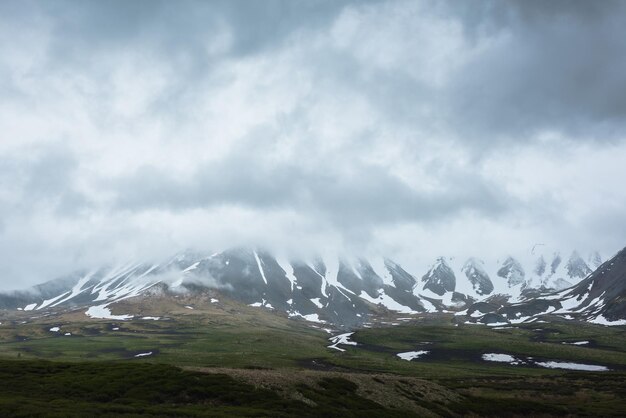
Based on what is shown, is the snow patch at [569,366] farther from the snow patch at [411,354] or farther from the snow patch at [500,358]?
the snow patch at [411,354]

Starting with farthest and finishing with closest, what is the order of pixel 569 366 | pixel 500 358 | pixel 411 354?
pixel 411 354 → pixel 500 358 → pixel 569 366

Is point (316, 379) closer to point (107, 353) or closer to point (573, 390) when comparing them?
point (573, 390)

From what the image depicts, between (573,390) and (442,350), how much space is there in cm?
9980

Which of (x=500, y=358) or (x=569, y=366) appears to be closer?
(x=569, y=366)

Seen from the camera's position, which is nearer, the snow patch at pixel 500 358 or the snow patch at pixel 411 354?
the snow patch at pixel 500 358

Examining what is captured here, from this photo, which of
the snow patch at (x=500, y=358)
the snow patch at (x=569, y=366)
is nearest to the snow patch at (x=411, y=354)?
the snow patch at (x=500, y=358)

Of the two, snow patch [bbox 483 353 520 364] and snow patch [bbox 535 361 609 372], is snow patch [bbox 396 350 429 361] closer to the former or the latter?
snow patch [bbox 483 353 520 364]

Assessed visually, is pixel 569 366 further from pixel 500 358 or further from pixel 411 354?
pixel 411 354

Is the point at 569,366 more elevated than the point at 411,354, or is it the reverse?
the point at 411,354

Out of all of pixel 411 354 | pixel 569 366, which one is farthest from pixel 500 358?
pixel 411 354

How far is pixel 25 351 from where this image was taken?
532 feet

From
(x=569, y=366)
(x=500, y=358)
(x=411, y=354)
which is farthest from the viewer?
(x=411, y=354)

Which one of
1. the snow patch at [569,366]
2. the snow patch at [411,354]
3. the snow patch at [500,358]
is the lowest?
the snow patch at [569,366]

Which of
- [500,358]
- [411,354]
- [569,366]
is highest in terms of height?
[411,354]
